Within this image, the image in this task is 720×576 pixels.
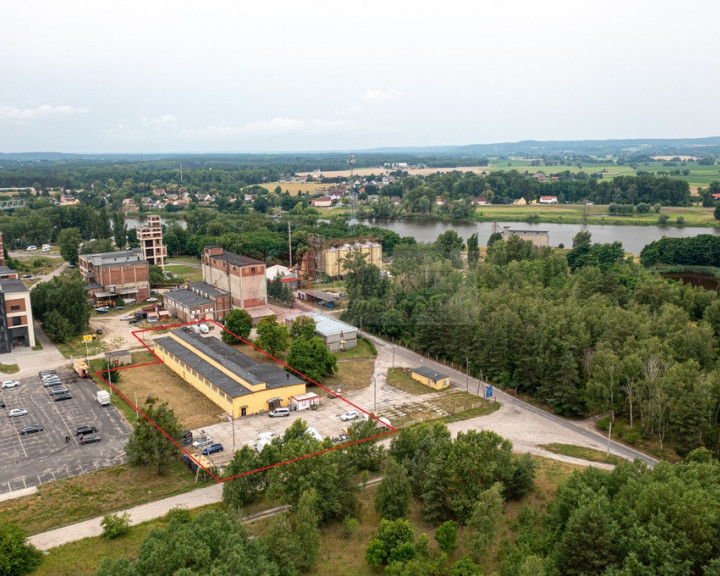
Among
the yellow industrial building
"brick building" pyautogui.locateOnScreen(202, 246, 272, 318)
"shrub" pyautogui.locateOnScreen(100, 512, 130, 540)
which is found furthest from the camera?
"brick building" pyautogui.locateOnScreen(202, 246, 272, 318)

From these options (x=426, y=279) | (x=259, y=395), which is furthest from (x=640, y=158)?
(x=259, y=395)

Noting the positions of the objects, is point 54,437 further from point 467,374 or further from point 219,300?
point 467,374

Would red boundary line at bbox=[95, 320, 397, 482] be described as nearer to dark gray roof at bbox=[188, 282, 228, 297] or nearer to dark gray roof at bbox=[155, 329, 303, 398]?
dark gray roof at bbox=[155, 329, 303, 398]

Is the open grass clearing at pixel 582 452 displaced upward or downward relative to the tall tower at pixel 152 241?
downward

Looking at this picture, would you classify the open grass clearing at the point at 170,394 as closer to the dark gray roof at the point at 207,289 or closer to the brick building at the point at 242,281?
the brick building at the point at 242,281

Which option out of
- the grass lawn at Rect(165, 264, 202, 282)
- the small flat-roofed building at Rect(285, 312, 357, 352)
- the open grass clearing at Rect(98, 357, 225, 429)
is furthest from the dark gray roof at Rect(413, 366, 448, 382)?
the grass lawn at Rect(165, 264, 202, 282)

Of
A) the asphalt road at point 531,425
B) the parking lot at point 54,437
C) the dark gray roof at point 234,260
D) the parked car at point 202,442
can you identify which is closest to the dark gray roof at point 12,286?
the parking lot at point 54,437

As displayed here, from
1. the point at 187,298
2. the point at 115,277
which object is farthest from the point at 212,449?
the point at 115,277
